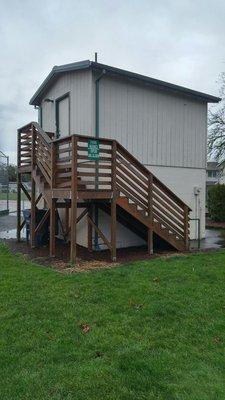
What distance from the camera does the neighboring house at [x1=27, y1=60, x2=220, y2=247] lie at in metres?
10.5

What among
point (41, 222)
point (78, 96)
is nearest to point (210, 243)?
point (41, 222)

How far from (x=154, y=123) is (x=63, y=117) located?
264cm

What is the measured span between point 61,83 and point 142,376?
9.72 metres

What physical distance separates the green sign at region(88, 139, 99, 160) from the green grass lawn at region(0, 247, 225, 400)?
8.52 ft

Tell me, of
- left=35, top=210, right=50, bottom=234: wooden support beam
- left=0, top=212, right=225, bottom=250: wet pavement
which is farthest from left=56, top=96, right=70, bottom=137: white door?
left=0, top=212, right=225, bottom=250: wet pavement

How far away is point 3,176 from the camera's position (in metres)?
23.2

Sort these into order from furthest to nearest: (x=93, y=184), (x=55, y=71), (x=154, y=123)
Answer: (x=154, y=123) → (x=55, y=71) → (x=93, y=184)

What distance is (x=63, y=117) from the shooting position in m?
12.0

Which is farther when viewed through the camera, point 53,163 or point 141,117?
point 141,117

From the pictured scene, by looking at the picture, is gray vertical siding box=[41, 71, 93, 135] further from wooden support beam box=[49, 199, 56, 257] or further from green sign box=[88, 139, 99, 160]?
wooden support beam box=[49, 199, 56, 257]

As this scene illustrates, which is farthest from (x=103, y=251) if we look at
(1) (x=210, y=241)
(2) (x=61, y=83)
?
(2) (x=61, y=83)

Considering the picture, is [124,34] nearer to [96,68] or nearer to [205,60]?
[96,68]

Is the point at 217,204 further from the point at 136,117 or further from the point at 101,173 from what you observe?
the point at 101,173

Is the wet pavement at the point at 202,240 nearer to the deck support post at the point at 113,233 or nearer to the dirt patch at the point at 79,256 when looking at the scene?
the dirt patch at the point at 79,256
